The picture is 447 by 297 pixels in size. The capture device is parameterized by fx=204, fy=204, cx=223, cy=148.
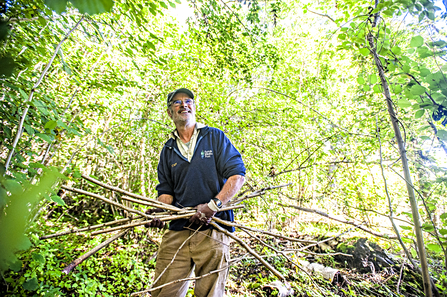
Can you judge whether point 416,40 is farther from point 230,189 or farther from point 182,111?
point 182,111

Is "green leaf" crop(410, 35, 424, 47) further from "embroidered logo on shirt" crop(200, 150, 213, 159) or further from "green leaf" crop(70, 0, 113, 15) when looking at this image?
"embroidered logo on shirt" crop(200, 150, 213, 159)

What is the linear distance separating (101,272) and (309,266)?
429cm

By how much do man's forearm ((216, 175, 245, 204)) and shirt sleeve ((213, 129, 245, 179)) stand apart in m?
0.05

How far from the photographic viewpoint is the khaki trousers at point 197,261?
199 cm

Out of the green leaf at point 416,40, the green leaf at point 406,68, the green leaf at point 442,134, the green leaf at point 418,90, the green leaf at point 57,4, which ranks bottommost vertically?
the green leaf at point 57,4

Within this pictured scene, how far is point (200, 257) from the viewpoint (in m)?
2.06

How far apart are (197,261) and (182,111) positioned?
1.67 meters

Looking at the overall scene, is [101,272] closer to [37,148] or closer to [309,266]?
[37,148]

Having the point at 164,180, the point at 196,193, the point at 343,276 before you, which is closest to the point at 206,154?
the point at 196,193

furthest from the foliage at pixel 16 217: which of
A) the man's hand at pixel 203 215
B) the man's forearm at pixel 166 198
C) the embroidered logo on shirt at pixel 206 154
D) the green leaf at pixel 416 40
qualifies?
the man's forearm at pixel 166 198

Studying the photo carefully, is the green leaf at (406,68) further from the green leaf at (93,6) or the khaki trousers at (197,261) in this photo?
the khaki trousers at (197,261)

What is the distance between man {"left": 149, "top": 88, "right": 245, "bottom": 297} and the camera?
6.58ft

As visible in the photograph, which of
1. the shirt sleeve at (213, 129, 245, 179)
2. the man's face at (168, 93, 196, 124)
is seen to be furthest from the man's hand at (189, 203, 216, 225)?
Result: the man's face at (168, 93, 196, 124)

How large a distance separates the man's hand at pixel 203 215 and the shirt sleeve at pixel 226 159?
0.45 m
